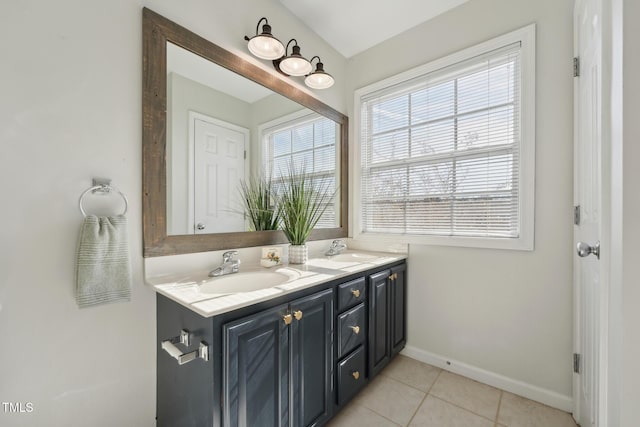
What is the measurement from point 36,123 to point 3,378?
0.89 meters

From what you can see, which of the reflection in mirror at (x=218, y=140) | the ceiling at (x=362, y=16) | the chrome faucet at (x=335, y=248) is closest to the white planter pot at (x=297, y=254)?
the reflection in mirror at (x=218, y=140)

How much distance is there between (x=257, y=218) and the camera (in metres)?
1.73

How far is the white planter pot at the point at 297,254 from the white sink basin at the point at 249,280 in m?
0.22

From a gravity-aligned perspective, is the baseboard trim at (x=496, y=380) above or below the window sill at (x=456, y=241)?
below

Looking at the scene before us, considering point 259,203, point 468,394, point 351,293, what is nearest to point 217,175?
point 259,203

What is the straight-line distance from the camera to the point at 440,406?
1.55m

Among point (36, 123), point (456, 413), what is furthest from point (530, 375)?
point (36, 123)

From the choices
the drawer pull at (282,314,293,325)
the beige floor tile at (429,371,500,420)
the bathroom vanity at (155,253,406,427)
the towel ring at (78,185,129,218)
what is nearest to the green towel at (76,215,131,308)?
the towel ring at (78,185,129,218)

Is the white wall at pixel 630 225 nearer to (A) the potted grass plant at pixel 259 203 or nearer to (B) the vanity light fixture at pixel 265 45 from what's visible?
(B) the vanity light fixture at pixel 265 45

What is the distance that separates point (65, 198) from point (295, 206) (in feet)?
3.71

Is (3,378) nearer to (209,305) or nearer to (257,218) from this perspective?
(209,305)

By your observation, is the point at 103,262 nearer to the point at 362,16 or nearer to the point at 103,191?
the point at 103,191

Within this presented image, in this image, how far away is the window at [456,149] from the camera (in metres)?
1.65

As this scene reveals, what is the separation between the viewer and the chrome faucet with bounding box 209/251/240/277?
1339 mm
